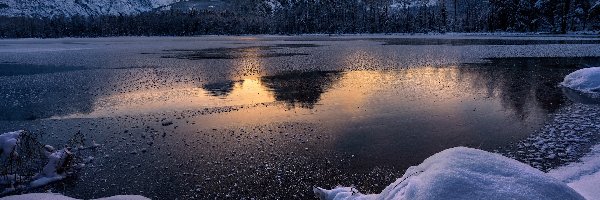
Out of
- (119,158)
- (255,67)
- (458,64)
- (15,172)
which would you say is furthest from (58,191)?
(458,64)

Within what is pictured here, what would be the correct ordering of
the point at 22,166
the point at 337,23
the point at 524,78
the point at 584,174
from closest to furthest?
the point at 584,174
the point at 22,166
the point at 524,78
the point at 337,23

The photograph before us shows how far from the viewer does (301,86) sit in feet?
79.9

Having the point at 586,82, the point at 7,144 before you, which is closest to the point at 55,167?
the point at 7,144

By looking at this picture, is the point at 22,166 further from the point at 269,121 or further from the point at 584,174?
the point at 584,174

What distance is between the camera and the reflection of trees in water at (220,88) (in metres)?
22.4

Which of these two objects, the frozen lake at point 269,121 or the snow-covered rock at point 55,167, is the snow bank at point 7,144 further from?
the frozen lake at point 269,121

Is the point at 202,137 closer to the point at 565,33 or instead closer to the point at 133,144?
the point at 133,144

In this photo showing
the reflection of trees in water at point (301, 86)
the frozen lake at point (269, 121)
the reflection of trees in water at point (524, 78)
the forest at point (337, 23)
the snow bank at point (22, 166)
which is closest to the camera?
the snow bank at point (22, 166)

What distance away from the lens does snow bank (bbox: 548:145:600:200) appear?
843 centimetres

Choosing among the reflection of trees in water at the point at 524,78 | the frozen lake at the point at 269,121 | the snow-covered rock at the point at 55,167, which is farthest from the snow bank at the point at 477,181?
the reflection of trees in water at the point at 524,78

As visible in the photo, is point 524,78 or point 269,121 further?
point 524,78

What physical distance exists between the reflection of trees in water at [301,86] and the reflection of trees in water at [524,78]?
27.0 feet

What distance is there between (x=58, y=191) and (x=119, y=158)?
2.16 meters

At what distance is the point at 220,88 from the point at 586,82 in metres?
19.0
